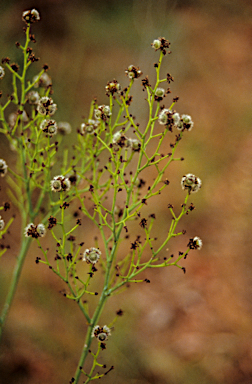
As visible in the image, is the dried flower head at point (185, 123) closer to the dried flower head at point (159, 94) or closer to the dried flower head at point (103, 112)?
the dried flower head at point (159, 94)

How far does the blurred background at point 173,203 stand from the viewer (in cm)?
248

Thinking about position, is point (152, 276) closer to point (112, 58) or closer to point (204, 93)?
point (204, 93)

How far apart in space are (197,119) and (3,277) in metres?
3.35

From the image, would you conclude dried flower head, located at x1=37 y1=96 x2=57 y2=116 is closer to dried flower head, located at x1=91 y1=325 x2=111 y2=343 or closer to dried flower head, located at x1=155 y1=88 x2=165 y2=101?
dried flower head, located at x1=155 y1=88 x2=165 y2=101

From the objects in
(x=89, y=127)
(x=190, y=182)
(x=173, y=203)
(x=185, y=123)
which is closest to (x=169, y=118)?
(x=185, y=123)

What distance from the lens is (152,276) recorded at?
3.29 m

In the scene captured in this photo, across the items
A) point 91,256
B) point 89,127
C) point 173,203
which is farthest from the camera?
point 173,203

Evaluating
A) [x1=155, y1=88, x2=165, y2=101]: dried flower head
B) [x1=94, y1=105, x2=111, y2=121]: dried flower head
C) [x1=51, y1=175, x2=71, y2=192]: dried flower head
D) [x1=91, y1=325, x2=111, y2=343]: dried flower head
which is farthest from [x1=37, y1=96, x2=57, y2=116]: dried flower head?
[x1=91, y1=325, x2=111, y2=343]: dried flower head

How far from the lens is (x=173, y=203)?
144 inches

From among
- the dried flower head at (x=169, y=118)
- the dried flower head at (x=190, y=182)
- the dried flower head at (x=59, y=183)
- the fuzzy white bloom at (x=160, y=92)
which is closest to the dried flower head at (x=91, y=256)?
the dried flower head at (x=59, y=183)

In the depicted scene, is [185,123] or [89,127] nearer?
[185,123]

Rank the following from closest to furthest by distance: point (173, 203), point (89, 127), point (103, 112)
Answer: point (103, 112)
point (89, 127)
point (173, 203)

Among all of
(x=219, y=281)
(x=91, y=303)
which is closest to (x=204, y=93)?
(x=219, y=281)

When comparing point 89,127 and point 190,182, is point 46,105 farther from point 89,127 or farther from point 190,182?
point 190,182
